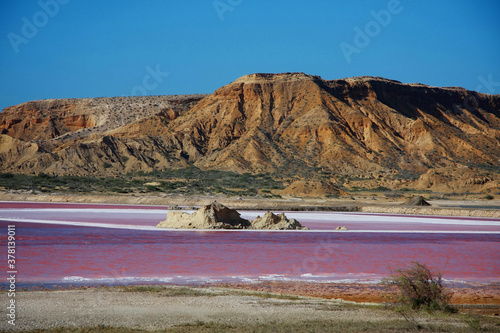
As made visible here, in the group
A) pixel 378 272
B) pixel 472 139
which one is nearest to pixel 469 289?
pixel 378 272

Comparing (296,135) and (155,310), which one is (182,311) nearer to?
(155,310)

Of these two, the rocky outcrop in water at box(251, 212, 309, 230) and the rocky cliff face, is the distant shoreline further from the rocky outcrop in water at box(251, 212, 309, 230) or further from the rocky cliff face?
the rocky cliff face

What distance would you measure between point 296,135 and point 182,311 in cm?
7514

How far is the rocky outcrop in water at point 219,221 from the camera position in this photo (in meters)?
25.6

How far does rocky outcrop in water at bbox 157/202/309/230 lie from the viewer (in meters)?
25.6

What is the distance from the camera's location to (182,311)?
9297mm

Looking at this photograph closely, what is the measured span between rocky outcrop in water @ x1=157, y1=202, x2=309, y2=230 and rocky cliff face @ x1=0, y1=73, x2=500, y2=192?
42700mm

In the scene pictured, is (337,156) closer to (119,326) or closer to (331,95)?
(331,95)
